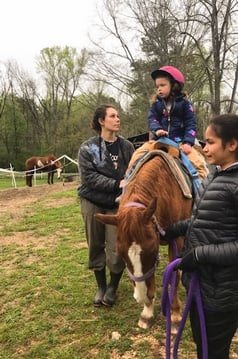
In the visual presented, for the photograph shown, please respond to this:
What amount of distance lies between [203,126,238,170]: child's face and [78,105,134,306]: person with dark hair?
5.21 feet

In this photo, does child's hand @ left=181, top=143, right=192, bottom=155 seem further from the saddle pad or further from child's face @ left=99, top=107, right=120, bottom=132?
child's face @ left=99, top=107, right=120, bottom=132

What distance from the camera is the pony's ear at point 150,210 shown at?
2.37 meters

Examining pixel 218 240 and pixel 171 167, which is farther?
pixel 171 167

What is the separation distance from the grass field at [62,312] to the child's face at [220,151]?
1668mm

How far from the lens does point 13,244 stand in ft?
→ 20.3

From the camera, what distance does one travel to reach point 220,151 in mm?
1801

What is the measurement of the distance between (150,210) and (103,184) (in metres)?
1.01

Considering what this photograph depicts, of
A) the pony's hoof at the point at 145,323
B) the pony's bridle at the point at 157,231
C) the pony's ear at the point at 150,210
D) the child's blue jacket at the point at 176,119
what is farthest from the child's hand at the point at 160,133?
the pony's hoof at the point at 145,323

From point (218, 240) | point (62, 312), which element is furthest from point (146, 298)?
point (62, 312)

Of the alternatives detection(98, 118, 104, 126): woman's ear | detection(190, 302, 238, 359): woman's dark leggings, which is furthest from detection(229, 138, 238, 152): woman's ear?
detection(98, 118, 104, 126): woman's ear

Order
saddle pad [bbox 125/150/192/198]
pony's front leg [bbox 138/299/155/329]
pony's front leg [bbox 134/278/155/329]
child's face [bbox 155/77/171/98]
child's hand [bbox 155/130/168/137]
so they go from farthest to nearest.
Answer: child's face [bbox 155/77/171/98], child's hand [bbox 155/130/168/137], saddle pad [bbox 125/150/192/198], pony's front leg [bbox 138/299/155/329], pony's front leg [bbox 134/278/155/329]

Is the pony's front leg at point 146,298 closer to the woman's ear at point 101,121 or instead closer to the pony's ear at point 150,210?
the pony's ear at point 150,210

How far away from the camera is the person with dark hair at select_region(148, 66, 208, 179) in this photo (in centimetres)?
353

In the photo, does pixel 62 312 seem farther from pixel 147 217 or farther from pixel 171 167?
pixel 171 167
